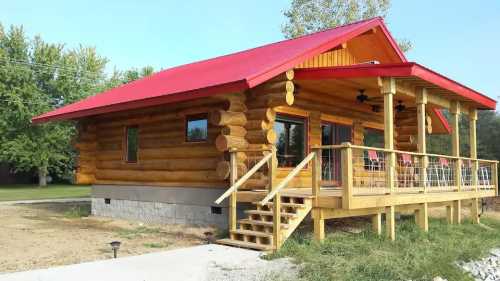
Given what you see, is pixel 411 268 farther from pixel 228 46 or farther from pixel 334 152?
pixel 228 46

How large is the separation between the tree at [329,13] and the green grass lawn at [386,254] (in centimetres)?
2450

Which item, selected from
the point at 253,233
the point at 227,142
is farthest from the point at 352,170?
the point at 227,142

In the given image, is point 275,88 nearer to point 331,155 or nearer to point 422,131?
point 422,131

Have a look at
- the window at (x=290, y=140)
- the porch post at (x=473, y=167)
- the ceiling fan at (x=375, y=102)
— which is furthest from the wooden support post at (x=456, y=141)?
the window at (x=290, y=140)

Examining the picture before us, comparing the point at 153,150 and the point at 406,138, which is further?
the point at 406,138

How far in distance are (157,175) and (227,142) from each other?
3.48 metres

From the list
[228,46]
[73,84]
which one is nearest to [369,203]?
[73,84]

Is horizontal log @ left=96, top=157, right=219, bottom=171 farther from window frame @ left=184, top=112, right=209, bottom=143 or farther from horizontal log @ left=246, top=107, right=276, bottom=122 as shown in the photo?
horizontal log @ left=246, top=107, right=276, bottom=122

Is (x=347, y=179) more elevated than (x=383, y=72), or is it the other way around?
(x=383, y=72)

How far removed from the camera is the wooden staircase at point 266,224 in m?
8.78

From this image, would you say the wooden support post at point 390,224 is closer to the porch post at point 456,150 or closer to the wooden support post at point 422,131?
the wooden support post at point 422,131

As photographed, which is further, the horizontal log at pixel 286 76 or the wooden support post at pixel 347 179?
the horizontal log at pixel 286 76

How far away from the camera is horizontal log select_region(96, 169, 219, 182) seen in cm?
1183

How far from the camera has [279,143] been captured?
40.1ft
